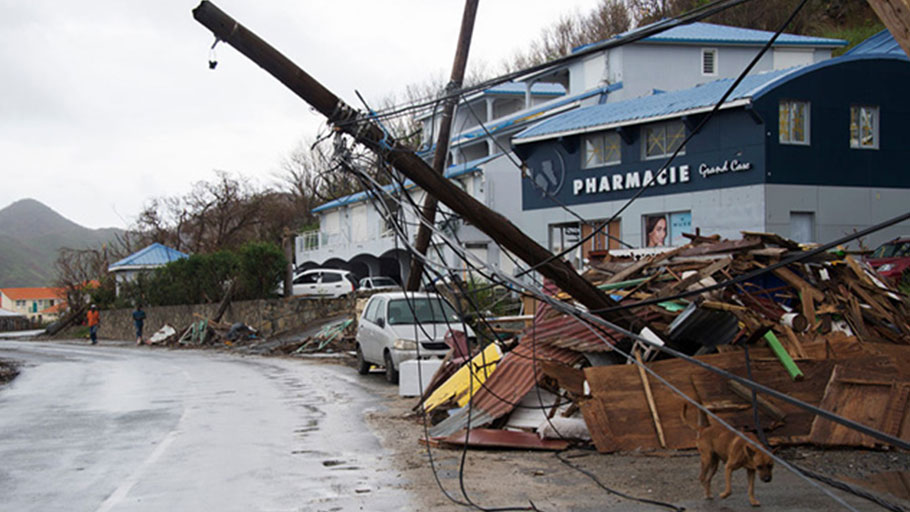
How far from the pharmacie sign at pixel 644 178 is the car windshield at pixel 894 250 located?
6318mm

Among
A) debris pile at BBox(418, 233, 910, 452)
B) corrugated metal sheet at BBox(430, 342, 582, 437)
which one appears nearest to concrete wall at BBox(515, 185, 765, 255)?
debris pile at BBox(418, 233, 910, 452)

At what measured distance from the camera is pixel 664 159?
3250 cm

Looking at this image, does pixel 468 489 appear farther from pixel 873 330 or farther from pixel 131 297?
pixel 131 297

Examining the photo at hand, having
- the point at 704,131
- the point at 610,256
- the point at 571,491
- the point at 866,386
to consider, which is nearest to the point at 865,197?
the point at 704,131

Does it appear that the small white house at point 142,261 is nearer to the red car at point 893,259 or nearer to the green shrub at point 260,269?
the green shrub at point 260,269

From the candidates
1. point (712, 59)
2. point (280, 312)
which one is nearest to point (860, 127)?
point (712, 59)

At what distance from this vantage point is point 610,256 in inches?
569

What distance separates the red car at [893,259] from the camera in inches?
866

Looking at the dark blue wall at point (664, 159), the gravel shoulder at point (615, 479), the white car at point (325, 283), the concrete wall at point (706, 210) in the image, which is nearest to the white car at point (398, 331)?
the gravel shoulder at point (615, 479)

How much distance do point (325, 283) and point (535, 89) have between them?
16.8 m

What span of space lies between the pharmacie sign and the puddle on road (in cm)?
2259

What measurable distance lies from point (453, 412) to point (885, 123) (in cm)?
2573

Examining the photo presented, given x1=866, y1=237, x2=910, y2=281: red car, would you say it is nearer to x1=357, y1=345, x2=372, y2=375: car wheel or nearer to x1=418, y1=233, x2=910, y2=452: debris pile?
x1=418, y1=233, x2=910, y2=452: debris pile

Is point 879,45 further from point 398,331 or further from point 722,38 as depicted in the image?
point 398,331
